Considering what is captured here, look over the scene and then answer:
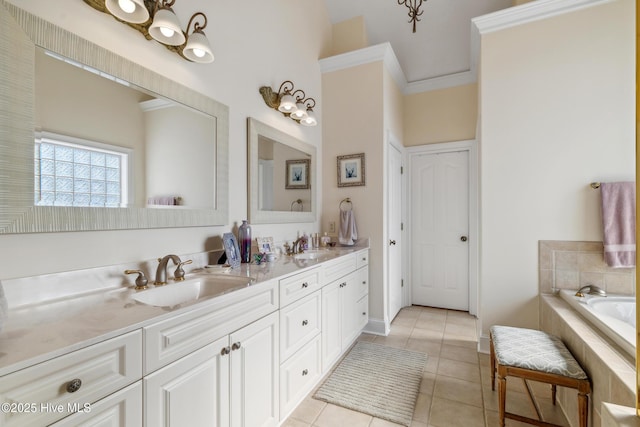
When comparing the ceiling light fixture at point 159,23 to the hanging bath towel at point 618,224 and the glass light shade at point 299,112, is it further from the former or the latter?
the hanging bath towel at point 618,224

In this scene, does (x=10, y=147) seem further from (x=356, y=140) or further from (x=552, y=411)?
(x=552, y=411)

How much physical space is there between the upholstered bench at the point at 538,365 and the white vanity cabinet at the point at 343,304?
109 cm

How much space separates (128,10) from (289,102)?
1.28 metres

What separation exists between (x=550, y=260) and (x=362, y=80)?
243 centimetres

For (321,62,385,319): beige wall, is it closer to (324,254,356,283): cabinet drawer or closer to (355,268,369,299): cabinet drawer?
(355,268,369,299): cabinet drawer

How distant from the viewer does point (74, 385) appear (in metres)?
0.76

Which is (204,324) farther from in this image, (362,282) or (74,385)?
(362,282)

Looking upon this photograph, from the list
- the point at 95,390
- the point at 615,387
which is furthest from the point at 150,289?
the point at 615,387

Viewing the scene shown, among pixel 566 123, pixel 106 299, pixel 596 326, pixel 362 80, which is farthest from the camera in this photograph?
pixel 362 80

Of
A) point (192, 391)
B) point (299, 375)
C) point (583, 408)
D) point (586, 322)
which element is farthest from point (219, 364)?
point (586, 322)

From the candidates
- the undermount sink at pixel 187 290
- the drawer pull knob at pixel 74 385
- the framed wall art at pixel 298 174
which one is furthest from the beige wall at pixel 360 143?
the drawer pull knob at pixel 74 385

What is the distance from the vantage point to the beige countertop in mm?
726

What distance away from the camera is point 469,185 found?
363 centimetres

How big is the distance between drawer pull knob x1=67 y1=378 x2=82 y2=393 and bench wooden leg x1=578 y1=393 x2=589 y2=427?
81.8 inches
